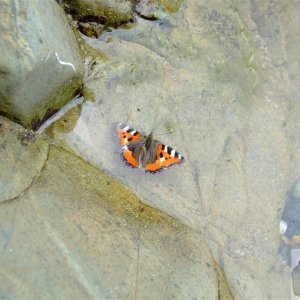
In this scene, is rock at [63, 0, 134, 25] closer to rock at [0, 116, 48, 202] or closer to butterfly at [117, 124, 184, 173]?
butterfly at [117, 124, 184, 173]

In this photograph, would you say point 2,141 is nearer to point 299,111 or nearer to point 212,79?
point 212,79

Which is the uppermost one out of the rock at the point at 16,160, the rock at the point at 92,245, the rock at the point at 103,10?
the rock at the point at 103,10

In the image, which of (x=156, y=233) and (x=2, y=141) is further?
(x=156, y=233)

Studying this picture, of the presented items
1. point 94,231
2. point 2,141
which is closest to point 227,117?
point 94,231

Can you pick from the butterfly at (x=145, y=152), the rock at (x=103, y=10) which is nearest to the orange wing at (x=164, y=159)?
the butterfly at (x=145, y=152)

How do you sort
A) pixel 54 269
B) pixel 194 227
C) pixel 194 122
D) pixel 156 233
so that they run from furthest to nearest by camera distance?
pixel 194 122 < pixel 194 227 < pixel 156 233 < pixel 54 269

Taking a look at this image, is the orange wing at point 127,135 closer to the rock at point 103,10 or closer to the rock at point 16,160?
the rock at point 16,160

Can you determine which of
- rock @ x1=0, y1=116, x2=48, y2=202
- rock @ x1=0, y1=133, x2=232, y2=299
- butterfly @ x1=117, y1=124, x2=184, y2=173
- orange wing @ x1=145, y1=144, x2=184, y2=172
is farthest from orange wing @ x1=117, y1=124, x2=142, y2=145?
rock @ x1=0, y1=116, x2=48, y2=202
